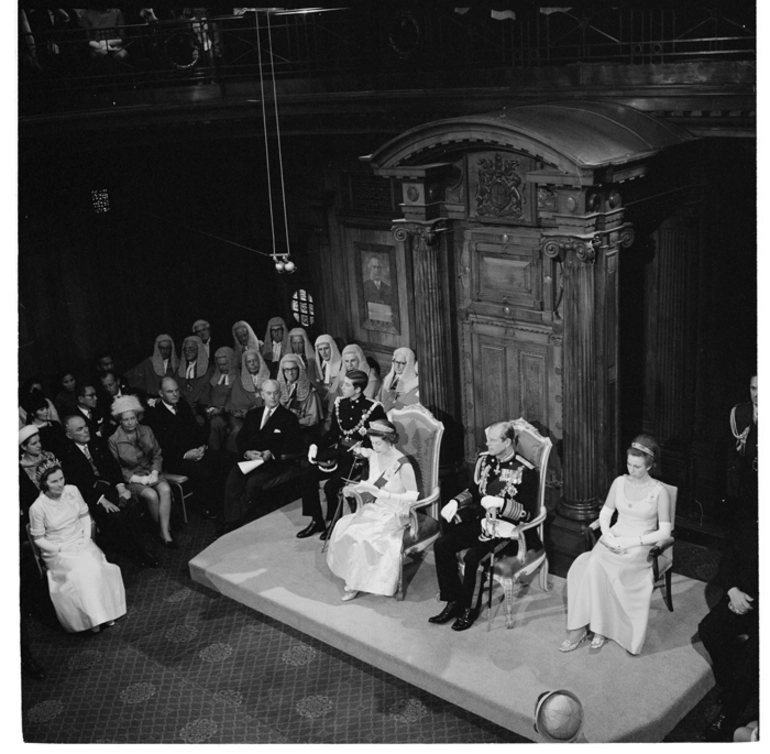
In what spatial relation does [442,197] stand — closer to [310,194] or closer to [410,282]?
[410,282]

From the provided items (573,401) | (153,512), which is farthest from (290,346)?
(573,401)

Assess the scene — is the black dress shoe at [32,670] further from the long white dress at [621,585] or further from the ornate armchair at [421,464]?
the long white dress at [621,585]

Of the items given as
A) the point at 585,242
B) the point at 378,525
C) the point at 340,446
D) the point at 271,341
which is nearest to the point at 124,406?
the point at 340,446

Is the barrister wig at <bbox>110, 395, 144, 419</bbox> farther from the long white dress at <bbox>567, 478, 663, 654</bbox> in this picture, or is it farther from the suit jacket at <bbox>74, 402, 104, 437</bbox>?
the long white dress at <bbox>567, 478, 663, 654</bbox>

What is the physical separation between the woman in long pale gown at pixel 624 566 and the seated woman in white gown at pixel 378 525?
52.3 inches

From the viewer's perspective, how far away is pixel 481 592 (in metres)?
6.67

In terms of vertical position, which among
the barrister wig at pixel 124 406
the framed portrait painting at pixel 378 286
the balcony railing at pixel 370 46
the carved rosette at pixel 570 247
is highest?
the balcony railing at pixel 370 46

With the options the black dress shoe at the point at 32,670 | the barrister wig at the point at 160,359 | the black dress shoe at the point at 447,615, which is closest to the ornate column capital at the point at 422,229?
the black dress shoe at the point at 447,615

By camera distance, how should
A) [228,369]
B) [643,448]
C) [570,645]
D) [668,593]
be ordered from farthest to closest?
[228,369] → [668,593] → [570,645] → [643,448]

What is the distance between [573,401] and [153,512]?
3.74 m

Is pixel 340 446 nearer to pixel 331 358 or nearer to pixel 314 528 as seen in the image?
pixel 314 528

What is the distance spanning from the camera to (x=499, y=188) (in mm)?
7012

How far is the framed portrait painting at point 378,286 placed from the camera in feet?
31.5

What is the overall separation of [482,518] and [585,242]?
201cm
